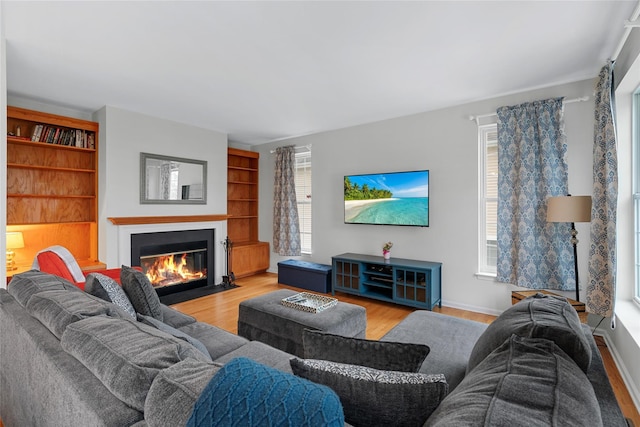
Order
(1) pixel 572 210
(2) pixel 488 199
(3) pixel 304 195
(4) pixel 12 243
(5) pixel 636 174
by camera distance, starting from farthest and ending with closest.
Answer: (3) pixel 304 195
(2) pixel 488 199
(4) pixel 12 243
(1) pixel 572 210
(5) pixel 636 174

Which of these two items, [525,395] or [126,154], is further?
[126,154]

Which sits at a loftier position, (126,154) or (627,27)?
(627,27)

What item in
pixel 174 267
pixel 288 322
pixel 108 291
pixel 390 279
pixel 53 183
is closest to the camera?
pixel 108 291

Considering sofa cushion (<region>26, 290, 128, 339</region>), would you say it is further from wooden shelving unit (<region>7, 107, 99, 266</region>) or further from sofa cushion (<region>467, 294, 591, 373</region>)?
wooden shelving unit (<region>7, 107, 99, 266</region>)

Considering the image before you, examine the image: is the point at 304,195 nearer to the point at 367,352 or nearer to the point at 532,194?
the point at 532,194

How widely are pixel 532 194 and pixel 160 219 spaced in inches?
171

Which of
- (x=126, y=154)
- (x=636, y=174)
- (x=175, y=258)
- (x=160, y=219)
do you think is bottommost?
(x=175, y=258)

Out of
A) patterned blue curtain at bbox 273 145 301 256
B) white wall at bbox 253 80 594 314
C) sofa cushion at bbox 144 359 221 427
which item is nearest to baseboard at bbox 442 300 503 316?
white wall at bbox 253 80 594 314

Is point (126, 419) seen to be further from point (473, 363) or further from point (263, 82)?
point (263, 82)

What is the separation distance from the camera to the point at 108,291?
1.71 metres

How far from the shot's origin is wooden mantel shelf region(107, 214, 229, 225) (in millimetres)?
3764

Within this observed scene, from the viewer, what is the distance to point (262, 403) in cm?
60

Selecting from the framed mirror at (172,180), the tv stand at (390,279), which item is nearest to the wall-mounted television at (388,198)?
the tv stand at (390,279)

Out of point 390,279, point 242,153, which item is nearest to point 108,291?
point 390,279
